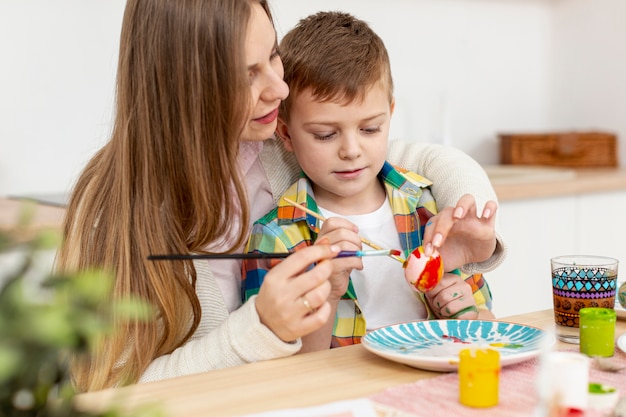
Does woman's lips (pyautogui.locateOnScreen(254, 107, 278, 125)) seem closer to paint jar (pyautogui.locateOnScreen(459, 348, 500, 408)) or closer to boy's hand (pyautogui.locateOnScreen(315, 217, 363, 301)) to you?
boy's hand (pyautogui.locateOnScreen(315, 217, 363, 301))

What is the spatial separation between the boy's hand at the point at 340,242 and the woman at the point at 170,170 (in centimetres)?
15

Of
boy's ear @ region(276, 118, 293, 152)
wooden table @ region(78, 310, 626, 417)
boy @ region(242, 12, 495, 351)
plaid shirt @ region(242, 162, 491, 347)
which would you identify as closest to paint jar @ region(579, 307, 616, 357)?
wooden table @ region(78, 310, 626, 417)

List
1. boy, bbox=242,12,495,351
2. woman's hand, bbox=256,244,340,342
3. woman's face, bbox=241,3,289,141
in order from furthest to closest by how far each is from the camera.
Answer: boy, bbox=242,12,495,351, woman's face, bbox=241,3,289,141, woman's hand, bbox=256,244,340,342

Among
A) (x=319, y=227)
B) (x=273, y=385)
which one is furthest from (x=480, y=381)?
(x=319, y=227)

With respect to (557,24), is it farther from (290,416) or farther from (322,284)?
(290,416)

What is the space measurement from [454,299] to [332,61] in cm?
48

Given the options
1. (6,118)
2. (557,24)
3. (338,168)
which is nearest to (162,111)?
(338,168)

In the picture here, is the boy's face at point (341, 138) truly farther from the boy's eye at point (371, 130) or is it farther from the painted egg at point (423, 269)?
the painted egg at point (423, 269)

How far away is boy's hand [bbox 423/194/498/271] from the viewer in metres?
1.30

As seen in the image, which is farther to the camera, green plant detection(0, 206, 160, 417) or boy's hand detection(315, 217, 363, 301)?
boy's hand detection(315, 217, 363, 301)

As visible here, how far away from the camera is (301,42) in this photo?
155 centimetres

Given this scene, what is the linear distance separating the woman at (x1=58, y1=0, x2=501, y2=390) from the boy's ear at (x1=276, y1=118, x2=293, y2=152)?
0.57 feet

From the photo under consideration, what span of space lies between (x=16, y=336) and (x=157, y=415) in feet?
0.33

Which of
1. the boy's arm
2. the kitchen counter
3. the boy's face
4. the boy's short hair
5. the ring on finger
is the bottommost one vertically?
the ring on finger
